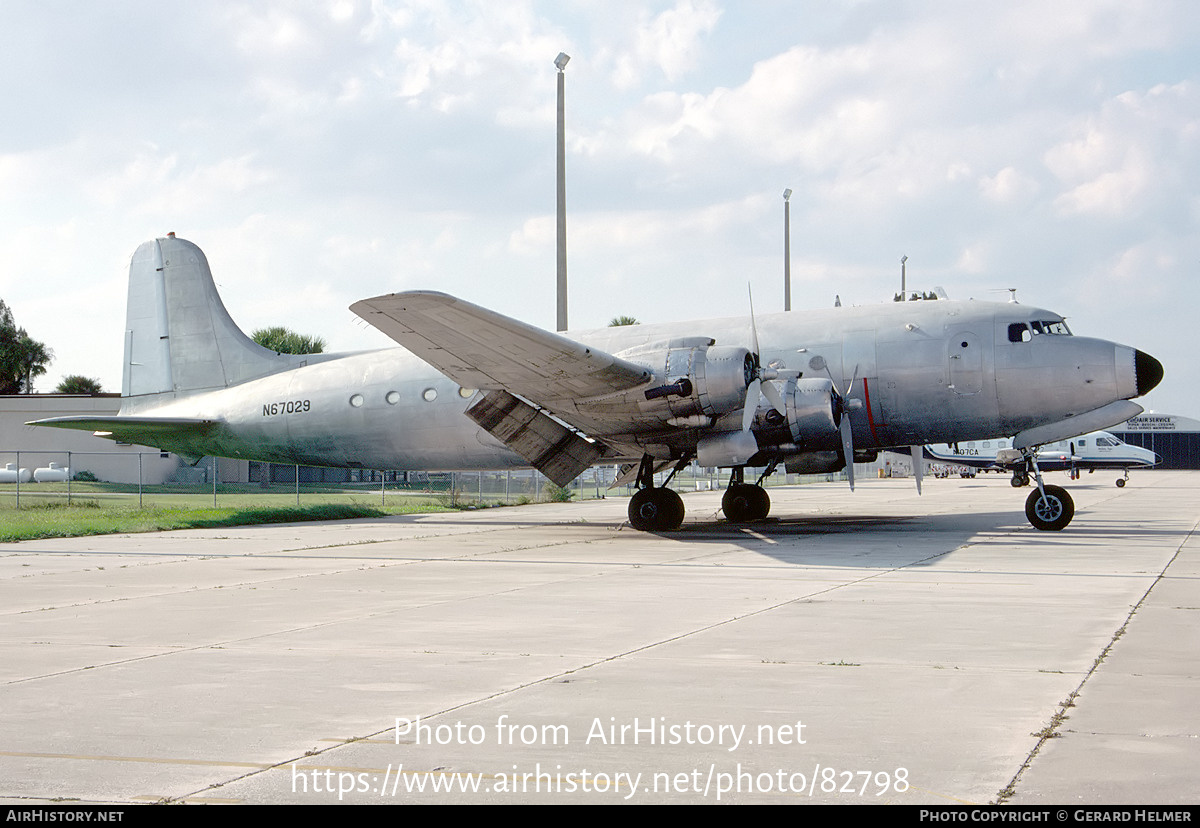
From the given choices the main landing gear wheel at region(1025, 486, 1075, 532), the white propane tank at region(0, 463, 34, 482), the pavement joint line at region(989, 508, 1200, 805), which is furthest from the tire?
the white propane tank at region(0, 463, 34, 482)

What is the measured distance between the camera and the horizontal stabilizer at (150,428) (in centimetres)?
2511

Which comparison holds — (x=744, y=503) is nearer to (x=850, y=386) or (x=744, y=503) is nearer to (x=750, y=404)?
(x=850, y=386)

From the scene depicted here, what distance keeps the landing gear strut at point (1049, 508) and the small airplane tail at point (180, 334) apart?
649 inches

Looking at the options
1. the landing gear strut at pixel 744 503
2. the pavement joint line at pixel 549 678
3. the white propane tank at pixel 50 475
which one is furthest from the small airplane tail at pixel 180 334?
the white propane tank at pixel 50 475

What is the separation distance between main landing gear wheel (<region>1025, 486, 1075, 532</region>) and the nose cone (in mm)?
2358

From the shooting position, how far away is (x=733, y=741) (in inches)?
212

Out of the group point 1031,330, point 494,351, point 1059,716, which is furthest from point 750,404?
point 1059,716

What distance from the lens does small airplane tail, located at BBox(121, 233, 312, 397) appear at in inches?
1043

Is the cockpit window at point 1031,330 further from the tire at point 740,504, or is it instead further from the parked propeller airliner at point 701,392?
the tire at point 740,504

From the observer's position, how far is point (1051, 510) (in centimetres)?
2047

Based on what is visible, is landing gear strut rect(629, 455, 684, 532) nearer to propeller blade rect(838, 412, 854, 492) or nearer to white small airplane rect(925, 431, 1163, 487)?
propeller blade rect(838, 412, 854, 492)

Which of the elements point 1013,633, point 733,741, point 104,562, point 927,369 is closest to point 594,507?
point 927,369

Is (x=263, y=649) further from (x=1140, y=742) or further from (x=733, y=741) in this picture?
(x=1140, y=742)

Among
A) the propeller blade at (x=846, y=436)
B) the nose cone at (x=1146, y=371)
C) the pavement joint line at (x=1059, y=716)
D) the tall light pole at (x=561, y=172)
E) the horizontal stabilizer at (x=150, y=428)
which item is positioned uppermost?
the tall light pole at (x=561, y=172)
